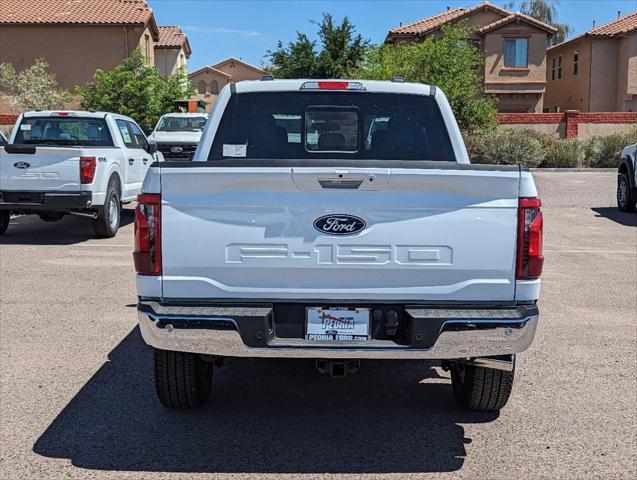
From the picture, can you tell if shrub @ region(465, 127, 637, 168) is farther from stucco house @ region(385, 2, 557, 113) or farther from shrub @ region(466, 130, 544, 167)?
stucco house @ region(385, 2, 557, 113)

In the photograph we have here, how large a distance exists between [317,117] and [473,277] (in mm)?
2373

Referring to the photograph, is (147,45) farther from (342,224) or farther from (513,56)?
(342,224)

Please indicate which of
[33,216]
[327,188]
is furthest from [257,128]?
[33,216]

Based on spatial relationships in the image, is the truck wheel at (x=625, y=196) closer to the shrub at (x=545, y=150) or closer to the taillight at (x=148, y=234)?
the shrub at (x=545, y=150)

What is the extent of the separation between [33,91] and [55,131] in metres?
21.9

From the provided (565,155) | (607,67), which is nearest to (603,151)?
(565,155)

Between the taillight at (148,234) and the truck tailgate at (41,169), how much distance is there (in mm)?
8493

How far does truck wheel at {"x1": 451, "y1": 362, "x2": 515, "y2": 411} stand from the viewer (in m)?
4.97

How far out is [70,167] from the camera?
1236cm

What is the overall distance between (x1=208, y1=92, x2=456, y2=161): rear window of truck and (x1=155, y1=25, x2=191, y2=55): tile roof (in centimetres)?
4545

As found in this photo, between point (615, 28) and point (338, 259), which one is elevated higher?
point (615, 28)

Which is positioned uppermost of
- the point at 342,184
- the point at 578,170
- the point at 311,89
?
the point at 311,89

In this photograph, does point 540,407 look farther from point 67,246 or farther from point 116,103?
point 116,103

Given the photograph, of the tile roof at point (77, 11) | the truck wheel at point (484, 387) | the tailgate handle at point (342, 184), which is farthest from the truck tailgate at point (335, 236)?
the tile roof at point (77, 11)
